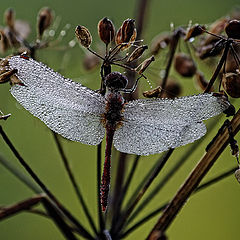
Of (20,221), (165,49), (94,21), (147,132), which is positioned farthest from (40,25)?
(94,21)

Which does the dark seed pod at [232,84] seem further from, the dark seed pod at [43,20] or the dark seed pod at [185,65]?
the dark seed pod at [43,20]

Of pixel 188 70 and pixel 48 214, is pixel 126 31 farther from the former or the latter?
pixel 48 214

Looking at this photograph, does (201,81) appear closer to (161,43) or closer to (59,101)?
(161,43)

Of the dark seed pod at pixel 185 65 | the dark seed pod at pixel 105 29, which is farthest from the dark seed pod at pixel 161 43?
the dark seed pod at pixel 105 29

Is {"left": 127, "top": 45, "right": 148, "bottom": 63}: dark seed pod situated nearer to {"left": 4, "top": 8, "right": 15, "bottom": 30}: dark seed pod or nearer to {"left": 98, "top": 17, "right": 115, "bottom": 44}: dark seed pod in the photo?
{"left": 98, "top": 17, "right": 115, "bottom": 44}: dark seed pod

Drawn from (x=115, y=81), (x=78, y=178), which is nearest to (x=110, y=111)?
(x=115, y=81)

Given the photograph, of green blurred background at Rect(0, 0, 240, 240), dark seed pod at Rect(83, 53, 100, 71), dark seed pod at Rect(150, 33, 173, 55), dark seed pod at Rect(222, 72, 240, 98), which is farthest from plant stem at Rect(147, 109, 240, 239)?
green blurred background at Rect(0, 0, 240, 240)

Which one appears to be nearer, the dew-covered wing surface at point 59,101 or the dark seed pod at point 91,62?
the dew-covered wing surface at point 59,101

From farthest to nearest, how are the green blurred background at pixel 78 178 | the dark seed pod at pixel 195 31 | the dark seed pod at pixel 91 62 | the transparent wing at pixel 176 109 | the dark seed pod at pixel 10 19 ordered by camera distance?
the green blurred background at pixel 78 178
the dark seed pod at pixel 91 62
the dark seed pod at pixel 10 19
the dark seed pod at pixel 195 31
the transparent wing at pixel 176 109
